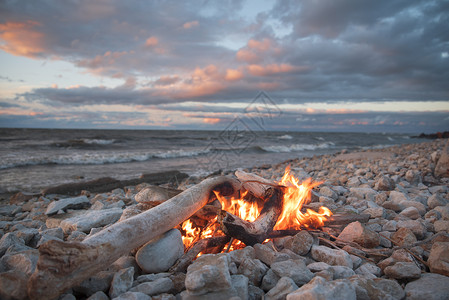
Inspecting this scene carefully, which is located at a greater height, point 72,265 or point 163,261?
point 72,265

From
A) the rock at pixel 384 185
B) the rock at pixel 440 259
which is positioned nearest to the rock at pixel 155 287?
the rock at pixel 440 259

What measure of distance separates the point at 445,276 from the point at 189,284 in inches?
81.2

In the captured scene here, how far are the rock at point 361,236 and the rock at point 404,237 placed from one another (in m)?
0.29

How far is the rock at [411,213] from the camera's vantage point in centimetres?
368

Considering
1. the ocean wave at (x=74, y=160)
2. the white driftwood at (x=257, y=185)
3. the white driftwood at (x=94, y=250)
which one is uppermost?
the white driftwood at (x=257, y=185)

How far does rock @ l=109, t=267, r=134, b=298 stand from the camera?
75.7 inches

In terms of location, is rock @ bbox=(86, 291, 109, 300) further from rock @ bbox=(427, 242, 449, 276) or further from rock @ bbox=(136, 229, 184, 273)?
rock @ bbox=(427, 242, 449, 276)

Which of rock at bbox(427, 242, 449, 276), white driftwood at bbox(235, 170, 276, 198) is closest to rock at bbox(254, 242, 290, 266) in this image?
white driftwood at bbox(235, 170, 276, 198)

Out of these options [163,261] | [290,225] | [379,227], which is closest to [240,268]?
[163,261]

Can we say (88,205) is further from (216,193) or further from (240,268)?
(240,268)

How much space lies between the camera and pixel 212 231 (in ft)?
10.0

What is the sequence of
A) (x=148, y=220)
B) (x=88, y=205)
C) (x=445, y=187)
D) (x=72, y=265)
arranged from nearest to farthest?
(x=72, y=265) < (x=148, y=220) < (x=445, y=187) < (x=88, y=205)

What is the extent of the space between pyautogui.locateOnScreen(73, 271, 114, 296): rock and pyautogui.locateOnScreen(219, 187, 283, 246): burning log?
108cm

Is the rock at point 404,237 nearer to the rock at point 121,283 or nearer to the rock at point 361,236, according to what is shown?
the rock at point 361,236
